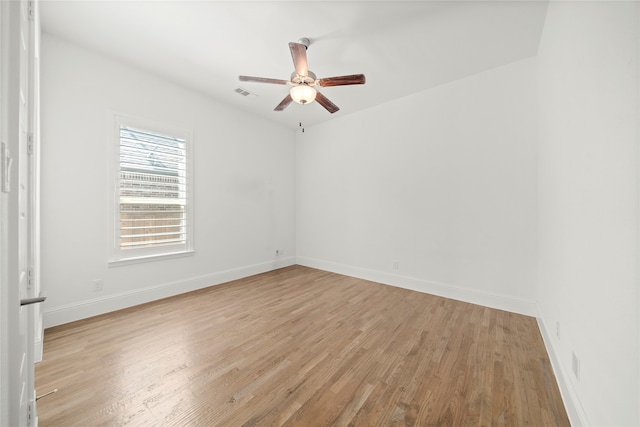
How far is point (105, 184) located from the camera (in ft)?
8.97

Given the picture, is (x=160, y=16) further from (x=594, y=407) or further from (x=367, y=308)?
(x=594, y=407)

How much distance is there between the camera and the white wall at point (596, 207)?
934mm

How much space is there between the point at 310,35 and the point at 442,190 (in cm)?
256

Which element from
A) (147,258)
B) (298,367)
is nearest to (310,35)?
(298,367)

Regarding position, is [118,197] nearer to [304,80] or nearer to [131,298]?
[131,298]

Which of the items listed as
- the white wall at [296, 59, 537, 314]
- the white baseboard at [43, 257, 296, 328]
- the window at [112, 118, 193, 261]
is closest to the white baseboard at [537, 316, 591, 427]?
the white wall at [296, 59, 537, 314]

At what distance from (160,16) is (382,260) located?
4.05 metres

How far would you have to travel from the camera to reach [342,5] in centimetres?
203

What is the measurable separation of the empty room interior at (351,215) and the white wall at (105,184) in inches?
0.9

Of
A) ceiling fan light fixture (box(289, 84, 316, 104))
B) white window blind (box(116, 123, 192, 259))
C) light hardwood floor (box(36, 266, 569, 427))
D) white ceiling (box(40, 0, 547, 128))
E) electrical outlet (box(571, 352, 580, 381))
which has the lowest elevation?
light hardwood floor (box(36, 266, 569, 427))

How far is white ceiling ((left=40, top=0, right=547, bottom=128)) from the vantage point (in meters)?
2.06

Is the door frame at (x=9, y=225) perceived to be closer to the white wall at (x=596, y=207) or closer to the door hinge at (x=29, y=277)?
the door hinge at (x=29, y=277)

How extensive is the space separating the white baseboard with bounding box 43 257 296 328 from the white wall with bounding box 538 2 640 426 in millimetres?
3986

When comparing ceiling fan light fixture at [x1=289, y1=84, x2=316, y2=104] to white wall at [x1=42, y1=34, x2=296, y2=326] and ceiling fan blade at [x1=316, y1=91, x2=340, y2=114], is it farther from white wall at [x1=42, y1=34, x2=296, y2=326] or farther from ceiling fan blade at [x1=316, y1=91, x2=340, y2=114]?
white wall at [x1=42, y1=34, x2=296, y2=326]
